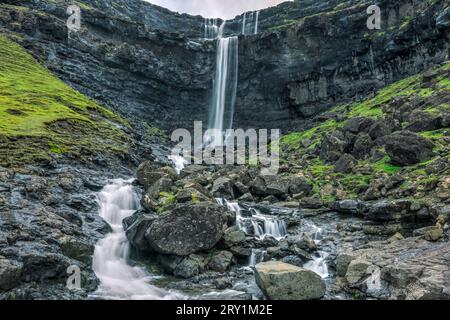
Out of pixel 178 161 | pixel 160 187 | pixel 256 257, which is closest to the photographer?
pixel 256 257

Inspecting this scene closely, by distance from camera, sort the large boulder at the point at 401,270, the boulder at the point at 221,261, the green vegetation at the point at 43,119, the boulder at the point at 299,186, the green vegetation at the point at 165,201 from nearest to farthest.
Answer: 1. the large boulder at the point at 401,270
2. the boulder at the point at 221,261
3. the green vegetation at the point at 165,201
4. the green vegetation at the point at 43,119
5. the boulder at the point at 299,186

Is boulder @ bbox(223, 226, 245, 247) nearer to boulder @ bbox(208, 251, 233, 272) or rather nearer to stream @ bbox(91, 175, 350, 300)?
boulder @ bbox(208, 251, 233, 272)

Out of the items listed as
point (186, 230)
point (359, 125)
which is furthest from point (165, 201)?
point (359, 125)

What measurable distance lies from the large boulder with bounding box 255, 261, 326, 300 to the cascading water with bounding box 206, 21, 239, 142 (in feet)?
213

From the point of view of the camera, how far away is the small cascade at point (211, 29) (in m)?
99.6

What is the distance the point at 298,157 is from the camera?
4762 cm

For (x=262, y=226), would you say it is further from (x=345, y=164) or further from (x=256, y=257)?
(x=345, y=164)

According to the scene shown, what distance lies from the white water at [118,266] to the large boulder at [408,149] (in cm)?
2124

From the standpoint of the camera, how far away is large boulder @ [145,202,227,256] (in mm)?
19734

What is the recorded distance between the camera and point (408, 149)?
29391 mm

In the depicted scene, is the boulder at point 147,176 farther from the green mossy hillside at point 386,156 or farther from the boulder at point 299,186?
the green mossy hillside at point 386,156

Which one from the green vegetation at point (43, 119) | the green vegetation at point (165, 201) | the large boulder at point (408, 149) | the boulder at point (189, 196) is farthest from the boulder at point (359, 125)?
the green vegetation at point (43, 119)

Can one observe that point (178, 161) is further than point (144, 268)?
Yes
